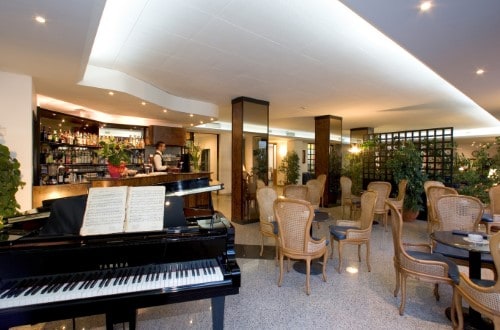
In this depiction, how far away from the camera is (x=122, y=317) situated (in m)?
2.08

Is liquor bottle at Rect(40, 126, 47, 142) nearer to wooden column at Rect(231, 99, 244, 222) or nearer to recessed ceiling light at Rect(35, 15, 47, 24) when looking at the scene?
recessed ceiling light at Rect(35, 15, 47, 24)

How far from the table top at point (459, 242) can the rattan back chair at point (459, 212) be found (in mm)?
747

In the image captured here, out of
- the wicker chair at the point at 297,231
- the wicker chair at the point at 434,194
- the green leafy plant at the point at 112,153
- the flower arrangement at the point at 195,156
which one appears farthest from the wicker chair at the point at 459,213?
the flower arrangement at the point at 195,156

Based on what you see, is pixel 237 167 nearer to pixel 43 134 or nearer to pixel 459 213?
pixel 43 134

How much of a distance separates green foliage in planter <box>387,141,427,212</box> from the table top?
3.67m

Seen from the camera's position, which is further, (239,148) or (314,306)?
(239,148)

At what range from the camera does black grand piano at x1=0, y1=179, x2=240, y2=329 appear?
1.47 m

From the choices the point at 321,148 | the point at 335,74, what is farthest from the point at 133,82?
the point at 321,148

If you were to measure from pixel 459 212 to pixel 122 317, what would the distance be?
157 inches

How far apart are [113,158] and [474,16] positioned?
505cm

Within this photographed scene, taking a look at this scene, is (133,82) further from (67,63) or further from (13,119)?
(13,119)

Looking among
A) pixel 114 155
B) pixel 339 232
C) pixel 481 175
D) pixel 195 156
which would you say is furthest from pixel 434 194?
pixel 195 156

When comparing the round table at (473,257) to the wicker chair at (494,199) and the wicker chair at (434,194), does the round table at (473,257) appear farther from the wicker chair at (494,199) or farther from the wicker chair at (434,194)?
the wicker chair at (494,199)

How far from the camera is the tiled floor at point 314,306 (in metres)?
2.29
